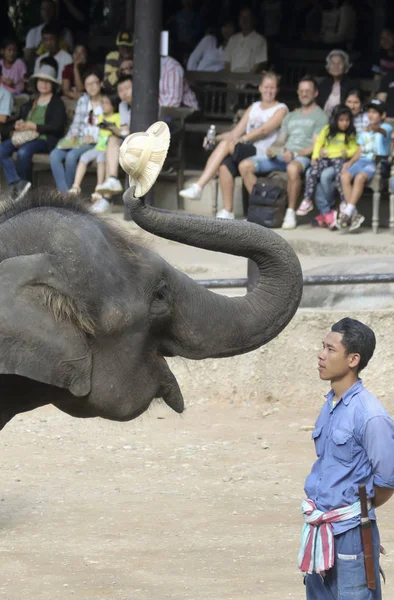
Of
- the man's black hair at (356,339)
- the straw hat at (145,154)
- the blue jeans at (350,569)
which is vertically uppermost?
the straw hat at (145,154)

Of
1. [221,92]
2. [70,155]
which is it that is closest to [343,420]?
[70,155]

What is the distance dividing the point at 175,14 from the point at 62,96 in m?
2.72

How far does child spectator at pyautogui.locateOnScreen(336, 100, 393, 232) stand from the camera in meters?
11.8

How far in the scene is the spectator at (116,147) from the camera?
12781mm

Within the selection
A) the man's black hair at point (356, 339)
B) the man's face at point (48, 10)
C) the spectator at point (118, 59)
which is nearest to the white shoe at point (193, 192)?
the spectator at point (118, 59)

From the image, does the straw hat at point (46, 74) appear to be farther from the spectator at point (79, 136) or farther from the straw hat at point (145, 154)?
the straw hat at point (145, 154)

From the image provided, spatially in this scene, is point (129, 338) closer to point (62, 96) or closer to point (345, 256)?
point (345, 256)

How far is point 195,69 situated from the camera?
14867 mm

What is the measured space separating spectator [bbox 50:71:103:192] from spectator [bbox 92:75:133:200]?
323mm

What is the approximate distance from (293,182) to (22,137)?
10.8 feet

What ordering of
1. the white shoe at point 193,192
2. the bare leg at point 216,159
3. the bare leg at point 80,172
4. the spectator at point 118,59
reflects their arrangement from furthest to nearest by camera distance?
the spectator at point 118,59
the bare leg at point 80,172
the white shoe at point 193,192
the bare leg at point 216,159

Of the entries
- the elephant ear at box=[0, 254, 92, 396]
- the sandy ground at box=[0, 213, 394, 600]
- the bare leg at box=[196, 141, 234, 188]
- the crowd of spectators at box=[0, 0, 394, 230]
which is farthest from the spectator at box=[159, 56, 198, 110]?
the elephant ear at box=[0, 254, 92, 396]

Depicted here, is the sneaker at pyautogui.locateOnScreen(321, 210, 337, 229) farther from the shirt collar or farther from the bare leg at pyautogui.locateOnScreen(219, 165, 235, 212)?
the shirt collar

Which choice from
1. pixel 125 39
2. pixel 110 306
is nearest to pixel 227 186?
pixel 125 39
